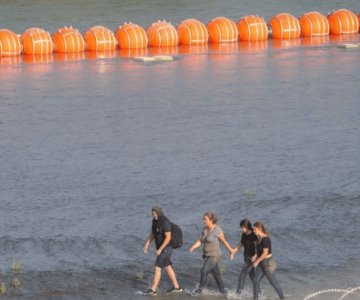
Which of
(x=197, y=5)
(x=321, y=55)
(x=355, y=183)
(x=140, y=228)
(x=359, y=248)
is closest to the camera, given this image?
(x=359, y=248)

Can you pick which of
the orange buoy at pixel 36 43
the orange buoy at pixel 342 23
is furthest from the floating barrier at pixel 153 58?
the orange buoy at pixel 342 23

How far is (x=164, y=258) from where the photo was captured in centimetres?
1855

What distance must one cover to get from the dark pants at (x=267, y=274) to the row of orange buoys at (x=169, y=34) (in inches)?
1408

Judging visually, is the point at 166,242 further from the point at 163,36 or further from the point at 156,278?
the point at 163,36

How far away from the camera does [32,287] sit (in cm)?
1928

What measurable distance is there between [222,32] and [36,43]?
10.2 meters

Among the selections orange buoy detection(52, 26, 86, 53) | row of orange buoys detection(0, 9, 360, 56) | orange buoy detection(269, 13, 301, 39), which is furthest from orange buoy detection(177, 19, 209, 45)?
orange buoy detection(52, 26, 86, 53)

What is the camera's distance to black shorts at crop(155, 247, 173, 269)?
Result: 60.7 feet

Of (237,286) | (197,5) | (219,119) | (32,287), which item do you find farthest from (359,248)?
(197,5)

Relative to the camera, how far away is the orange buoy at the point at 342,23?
59.7 m

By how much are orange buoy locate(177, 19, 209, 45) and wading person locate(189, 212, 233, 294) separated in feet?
125

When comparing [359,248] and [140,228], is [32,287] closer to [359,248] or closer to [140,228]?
[140,228]

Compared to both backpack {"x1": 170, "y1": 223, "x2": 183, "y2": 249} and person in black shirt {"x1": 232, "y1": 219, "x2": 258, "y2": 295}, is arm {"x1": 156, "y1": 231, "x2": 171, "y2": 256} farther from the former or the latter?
person in black shirt {"x1": 232, "y1": 219, "x2": 258, "y2": 295}

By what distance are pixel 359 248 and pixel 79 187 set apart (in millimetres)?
8015
